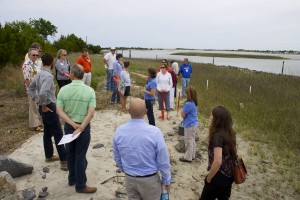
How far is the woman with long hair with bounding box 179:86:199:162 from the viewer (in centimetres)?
559

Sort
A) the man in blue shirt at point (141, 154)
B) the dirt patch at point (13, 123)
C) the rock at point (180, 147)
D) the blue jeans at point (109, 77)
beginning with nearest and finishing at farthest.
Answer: the man in blue shirt at point (141, 154)
the dirt patch at point (13, 123)
the rock at point (180, 147)
the blue jeans at point (109, 77)

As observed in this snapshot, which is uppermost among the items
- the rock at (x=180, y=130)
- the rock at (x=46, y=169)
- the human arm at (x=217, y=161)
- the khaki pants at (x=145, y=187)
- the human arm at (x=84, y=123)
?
the human arm at (x=84, y=123)

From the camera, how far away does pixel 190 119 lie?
19.0 ft

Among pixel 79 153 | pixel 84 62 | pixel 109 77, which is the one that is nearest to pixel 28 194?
pixel 79 153

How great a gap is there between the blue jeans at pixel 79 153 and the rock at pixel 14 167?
1040mm

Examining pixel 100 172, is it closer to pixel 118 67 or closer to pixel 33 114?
pixel 33 114

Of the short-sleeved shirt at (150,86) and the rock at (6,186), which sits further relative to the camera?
the short-sleeved shirt at (150,86)

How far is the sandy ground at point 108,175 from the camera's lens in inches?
180

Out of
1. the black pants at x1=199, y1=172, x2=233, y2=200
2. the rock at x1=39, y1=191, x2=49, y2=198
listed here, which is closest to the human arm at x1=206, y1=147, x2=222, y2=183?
the black pants at x1=199, y1=172, x2=233, y2=200

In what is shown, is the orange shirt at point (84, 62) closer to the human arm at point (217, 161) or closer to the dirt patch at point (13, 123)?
the dirt patch at point (13, 123)

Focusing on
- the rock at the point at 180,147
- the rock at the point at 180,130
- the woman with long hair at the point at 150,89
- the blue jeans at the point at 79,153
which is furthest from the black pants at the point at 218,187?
the rock at the point at 180,130

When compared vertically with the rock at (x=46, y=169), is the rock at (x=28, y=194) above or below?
below

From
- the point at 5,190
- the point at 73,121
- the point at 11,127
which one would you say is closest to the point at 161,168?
the point at 73,121

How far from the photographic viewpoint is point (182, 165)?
6.07 metres
